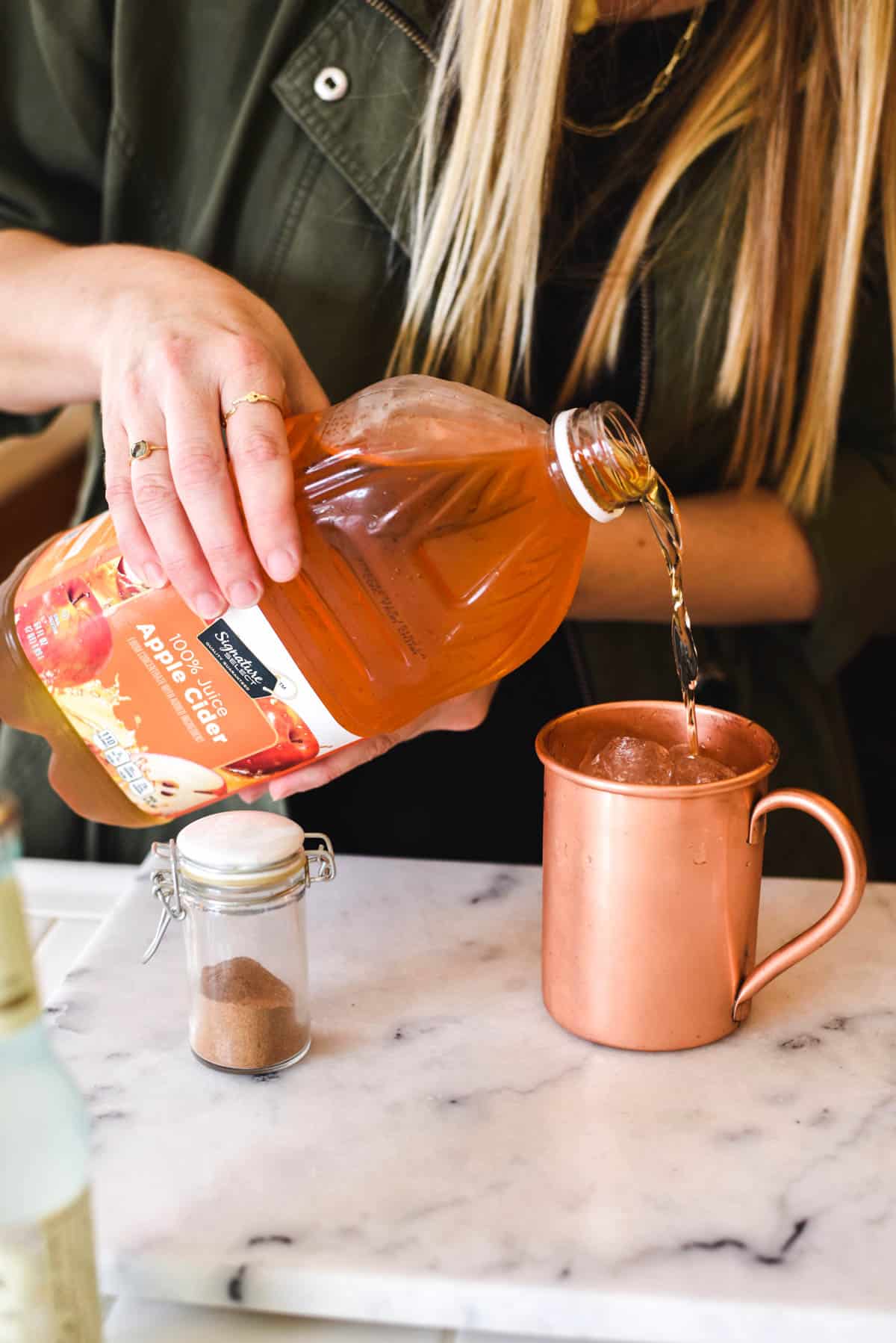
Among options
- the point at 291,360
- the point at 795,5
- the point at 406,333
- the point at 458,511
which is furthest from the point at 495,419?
the point at 795,5

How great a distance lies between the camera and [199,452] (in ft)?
→ 2.23

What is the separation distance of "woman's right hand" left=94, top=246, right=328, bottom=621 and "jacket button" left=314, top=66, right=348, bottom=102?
0.97ft

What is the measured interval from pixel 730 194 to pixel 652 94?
0.36ft

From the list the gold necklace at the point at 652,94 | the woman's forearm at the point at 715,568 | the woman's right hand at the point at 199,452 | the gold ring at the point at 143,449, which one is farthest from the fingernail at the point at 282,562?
the gold necklace at the point at 652,94

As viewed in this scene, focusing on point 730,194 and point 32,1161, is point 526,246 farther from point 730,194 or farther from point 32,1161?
point 32,1161

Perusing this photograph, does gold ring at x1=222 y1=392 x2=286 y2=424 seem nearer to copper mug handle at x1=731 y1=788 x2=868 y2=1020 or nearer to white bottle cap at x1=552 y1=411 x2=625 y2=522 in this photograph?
white bottle cap at x1=552 y1=411 x2=625 y2=522

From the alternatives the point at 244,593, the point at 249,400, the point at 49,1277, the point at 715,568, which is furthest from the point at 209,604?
the point at 715,568

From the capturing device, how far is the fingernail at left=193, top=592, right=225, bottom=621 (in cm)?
67

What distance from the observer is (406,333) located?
1021 mm

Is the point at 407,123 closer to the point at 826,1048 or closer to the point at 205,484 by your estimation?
the point at 205,484

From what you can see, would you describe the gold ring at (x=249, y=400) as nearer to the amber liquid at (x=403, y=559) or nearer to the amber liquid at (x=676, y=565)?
→ the amber liquid at (x=403, y=559)

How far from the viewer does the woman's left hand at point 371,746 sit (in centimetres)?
80

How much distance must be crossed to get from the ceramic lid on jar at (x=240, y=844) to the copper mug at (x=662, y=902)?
16 cm
